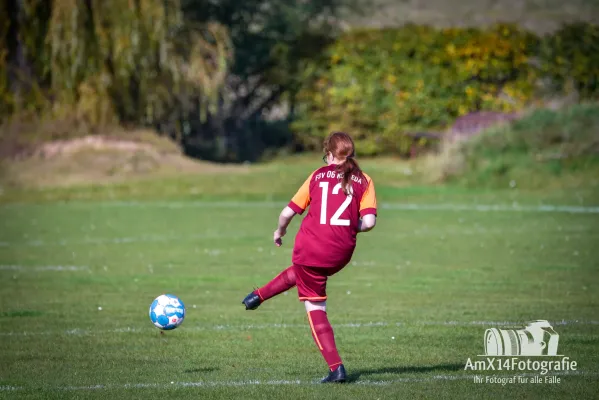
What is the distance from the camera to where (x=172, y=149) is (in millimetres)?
29234

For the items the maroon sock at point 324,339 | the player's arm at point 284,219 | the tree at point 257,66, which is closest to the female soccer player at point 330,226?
the maroon sock at point 324,339

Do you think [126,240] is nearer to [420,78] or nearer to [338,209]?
[338,209]

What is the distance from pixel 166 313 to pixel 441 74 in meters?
25.0

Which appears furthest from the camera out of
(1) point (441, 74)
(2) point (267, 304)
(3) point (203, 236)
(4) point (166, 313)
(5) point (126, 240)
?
(1) point (441, 74)

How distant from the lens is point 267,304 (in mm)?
10992

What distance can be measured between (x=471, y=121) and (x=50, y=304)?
19683mm

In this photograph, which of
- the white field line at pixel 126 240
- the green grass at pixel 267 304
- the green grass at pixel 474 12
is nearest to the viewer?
the green grass at pixel 267 304

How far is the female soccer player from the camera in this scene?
23.0 ft

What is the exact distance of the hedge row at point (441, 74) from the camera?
31422 millimetres

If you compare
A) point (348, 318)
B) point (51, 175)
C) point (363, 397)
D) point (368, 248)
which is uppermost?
point (363, 397)

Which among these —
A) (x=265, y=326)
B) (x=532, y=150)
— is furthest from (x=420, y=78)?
(x=265, y=326)

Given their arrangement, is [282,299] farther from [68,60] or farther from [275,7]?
[275,7]

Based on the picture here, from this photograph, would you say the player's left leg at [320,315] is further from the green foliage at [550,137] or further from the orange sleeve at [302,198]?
the green foliage at [550,137]

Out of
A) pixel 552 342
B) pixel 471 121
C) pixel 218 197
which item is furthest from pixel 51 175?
pixel 552 342
